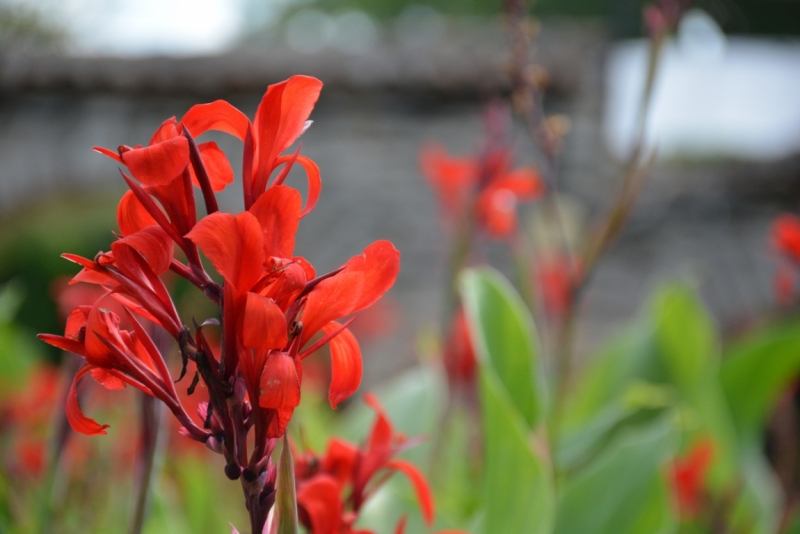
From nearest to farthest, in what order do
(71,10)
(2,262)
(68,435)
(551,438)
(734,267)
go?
(68,435)
(551,438)
(71,10)
(734,267)
(2,262)

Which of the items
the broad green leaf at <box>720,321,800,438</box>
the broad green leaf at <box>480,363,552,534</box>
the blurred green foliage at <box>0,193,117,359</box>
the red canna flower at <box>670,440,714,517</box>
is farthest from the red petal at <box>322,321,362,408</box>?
the blurred green foliage at <box>0,193,117,359</box>

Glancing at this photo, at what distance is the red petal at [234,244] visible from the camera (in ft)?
0.78

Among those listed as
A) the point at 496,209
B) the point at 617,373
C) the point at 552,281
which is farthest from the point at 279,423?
the point at 552,281

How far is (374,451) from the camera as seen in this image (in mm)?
361

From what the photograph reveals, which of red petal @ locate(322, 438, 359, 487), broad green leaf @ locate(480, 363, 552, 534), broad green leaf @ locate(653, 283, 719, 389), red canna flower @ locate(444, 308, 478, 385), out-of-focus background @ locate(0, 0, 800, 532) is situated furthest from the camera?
out-of-focus background @ locate(0, 0, 800, 532)

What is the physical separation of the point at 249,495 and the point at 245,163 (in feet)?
0.46

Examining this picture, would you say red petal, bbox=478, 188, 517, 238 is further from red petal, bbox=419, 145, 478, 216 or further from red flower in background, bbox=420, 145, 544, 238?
red petal, bbox=419, 145, 478, 216

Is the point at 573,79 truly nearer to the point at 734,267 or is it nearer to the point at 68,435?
the point at 734,267

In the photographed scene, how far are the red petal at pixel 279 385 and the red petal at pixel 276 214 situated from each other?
→ 49mm

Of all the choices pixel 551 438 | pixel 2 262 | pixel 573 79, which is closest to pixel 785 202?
pixel 573 79

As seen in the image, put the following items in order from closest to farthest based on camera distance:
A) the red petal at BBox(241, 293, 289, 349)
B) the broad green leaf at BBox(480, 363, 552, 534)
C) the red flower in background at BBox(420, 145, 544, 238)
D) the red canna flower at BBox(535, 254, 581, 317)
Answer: the red petal at BBox(241, 293, 289, 349) → the broad green leaf at BBox(480, 363, 552, 534) → the red flower in background at BBox(420, 145, 544, 238) → the red canna flower at BBox(535, 254, 581, 317)

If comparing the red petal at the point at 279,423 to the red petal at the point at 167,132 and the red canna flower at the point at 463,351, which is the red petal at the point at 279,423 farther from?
the red canna flower at the point at 463,351

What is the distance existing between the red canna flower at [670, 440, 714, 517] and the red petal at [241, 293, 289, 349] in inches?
29.4

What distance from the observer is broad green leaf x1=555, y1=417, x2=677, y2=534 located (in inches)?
24.2
